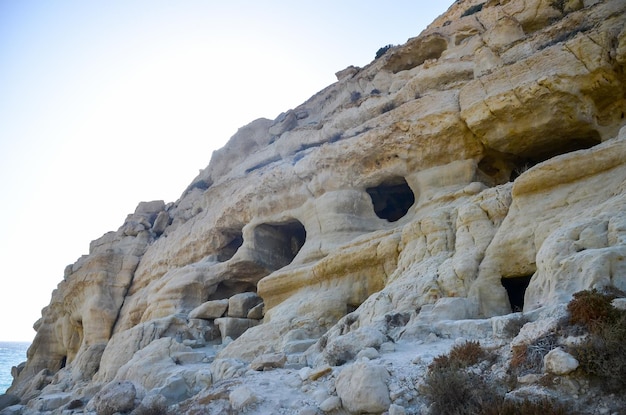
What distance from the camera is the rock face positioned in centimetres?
812

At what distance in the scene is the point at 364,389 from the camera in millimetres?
5434

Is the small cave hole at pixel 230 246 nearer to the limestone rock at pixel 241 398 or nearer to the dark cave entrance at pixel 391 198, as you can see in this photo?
the dark cave entrance at pixel 391 198

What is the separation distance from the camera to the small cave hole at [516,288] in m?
9.36

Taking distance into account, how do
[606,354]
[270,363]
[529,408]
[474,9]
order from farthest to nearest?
[474,9], [270,363], [606,354], [529,408]

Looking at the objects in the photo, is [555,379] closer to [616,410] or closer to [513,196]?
[616,410]

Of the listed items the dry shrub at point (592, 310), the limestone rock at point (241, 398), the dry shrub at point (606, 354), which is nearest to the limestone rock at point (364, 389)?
the limestone rock at point (241, 398)

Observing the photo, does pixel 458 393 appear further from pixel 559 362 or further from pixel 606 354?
pixel 606 354

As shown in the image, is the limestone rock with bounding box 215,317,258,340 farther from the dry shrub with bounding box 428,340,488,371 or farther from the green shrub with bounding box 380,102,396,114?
the dry shrub with bounding box 428,340,488,371

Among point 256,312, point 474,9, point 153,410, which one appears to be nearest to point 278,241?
point 256,312

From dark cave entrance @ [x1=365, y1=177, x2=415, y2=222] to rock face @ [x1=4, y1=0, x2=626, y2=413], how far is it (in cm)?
11

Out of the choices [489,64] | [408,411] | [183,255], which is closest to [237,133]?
[183,255]

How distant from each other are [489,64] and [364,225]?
23.7 feet

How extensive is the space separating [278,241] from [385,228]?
21.6 feet

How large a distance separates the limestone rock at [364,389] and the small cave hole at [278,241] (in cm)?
1392
